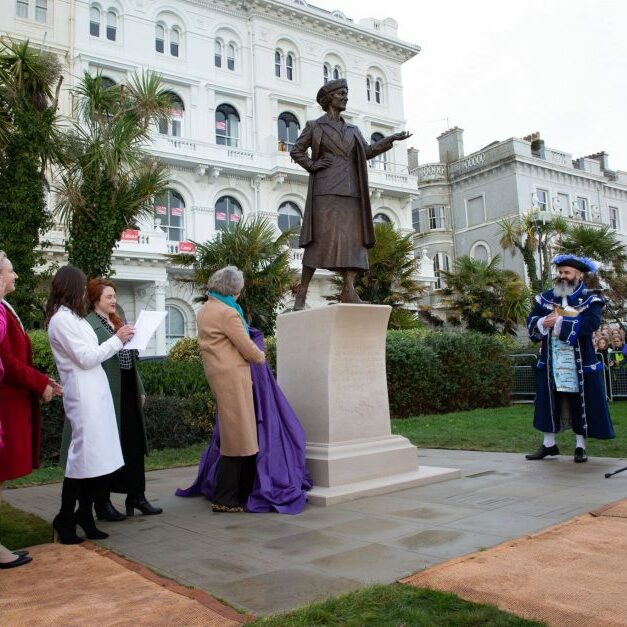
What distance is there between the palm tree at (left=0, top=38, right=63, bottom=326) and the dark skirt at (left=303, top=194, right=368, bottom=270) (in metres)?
8.40

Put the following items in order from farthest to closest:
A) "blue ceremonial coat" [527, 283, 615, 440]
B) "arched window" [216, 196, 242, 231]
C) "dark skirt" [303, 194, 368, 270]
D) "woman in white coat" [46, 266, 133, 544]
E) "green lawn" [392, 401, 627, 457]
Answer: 1. "arched window" [216, 196, 242, 231]
2. "green lawn" [392, 401, 627, 457]
3. "blue ceremonial coat" [527, 283, 615, 440]
4. "dark skirt" [303, 194, 368, 270]
5. "woman in white coat" [46, 266, 133, 544]

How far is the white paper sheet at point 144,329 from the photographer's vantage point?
4.38m

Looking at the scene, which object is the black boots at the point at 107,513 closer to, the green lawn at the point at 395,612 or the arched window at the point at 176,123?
the green lawn at the point at 395,612

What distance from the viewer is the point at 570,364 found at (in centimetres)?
686

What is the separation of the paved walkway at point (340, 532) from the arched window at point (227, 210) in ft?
73.8

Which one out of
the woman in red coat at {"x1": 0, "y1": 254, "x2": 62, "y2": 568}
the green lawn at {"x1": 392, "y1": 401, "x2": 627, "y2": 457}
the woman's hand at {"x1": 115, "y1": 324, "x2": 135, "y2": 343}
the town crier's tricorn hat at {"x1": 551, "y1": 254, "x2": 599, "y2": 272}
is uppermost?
the town crier's tricorn hat at {"x1": 551, "y1": 254, "x2": 599, "y2": 272}

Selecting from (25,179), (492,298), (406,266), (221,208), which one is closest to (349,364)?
(25,179)

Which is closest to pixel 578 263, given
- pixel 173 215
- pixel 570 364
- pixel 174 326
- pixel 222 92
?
pixel 570 364

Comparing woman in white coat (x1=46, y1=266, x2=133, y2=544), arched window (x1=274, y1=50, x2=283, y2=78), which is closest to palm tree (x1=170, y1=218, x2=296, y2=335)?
woman in white coat (x1=46, y1=266, x2=133, y2=544)

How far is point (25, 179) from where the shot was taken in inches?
500

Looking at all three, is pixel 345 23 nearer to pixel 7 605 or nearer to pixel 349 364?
pixel 349 364

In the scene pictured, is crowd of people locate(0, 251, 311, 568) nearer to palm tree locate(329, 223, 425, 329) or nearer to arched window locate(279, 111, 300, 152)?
palm tree locate(329, 223, 425, 329)

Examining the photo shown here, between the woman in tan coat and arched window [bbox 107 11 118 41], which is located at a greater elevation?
arched window [bbox 107 11 118 41]

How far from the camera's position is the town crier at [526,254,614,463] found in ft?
22.1
